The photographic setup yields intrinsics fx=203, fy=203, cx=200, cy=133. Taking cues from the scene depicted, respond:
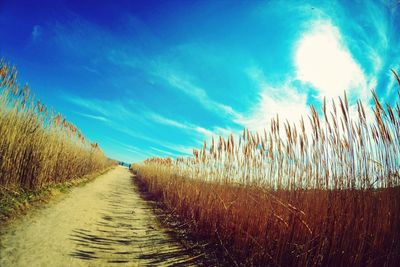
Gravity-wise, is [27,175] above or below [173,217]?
above

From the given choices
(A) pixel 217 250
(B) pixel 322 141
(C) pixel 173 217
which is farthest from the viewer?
(C) pixel 173 217

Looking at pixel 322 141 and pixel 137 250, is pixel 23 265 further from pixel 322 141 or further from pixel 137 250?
pixel 322 141

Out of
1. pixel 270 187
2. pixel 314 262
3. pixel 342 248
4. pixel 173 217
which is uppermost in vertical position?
pixel 270 187

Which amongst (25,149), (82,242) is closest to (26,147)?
(25,149)

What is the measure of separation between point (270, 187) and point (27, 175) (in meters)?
5.32

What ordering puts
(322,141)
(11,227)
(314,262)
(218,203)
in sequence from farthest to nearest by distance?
(218,203), (11,227), (322,141), (314,262)

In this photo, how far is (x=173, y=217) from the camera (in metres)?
5.32

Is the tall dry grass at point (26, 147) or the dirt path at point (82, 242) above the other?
the tall dry grass at point (26, 147)

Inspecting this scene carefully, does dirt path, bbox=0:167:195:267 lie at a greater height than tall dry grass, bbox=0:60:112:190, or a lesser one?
lesser

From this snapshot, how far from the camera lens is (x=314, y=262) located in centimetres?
202

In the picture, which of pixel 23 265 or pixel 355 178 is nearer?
pixel 23 265

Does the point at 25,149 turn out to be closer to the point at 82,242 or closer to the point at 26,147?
the point at 26,147

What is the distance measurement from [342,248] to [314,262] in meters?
0.32

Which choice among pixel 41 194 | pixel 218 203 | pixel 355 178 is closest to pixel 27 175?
pixel 41 194
